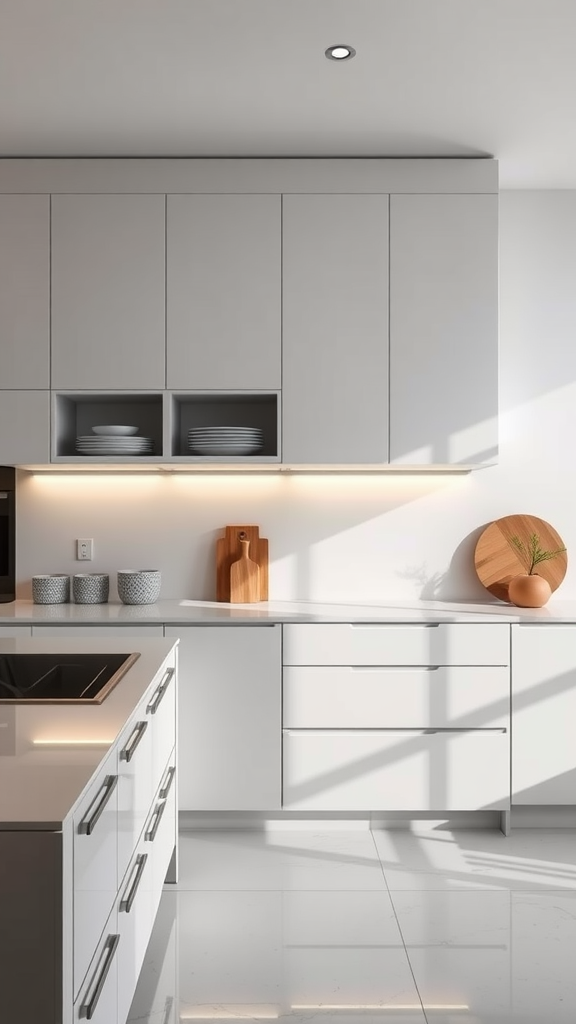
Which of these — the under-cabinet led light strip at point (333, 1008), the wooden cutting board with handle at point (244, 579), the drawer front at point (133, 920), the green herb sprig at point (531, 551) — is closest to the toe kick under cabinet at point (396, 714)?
the wooden cutting board with handle at point (244, 579)

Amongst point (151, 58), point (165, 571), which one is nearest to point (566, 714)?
point (165, 571)

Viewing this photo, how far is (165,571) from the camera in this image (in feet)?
12.0

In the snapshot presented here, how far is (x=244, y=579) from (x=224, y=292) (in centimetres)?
117

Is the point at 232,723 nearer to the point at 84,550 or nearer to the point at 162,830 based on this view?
the point at 162,830

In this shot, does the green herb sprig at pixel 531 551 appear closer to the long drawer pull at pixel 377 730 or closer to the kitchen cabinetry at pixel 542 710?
the kitchen cabinetry at pixel 542 710

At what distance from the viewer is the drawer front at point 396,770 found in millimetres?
3146

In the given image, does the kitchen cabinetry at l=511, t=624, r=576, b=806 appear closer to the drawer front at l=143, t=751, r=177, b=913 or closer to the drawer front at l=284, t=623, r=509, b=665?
the drawer front at l=284, t=623, r=509, b=665

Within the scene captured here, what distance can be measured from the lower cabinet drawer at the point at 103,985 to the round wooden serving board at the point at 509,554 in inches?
95.7

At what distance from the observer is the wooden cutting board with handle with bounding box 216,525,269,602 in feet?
11.7

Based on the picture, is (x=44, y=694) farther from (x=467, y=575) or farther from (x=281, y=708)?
(x=467, y=575)

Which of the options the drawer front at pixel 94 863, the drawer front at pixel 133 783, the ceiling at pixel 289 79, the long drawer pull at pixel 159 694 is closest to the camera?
the drawer front at pixel 94 863

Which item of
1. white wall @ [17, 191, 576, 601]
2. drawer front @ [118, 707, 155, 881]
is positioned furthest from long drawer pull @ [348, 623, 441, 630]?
drawer front @ [118, 707, 155, 881]

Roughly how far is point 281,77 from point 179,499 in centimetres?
173

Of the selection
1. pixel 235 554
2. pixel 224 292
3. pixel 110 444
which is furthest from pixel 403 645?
pixel 224 292
